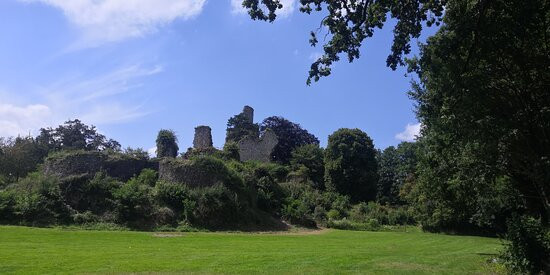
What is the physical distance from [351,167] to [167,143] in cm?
2456

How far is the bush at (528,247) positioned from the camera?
12445mm

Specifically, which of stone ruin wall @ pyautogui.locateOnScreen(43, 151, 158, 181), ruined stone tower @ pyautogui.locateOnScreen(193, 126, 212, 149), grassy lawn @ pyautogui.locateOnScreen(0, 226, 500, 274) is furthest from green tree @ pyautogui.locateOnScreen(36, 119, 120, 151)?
grassy lawn @ pyautogui.locateOnScreen(0, 226, 500, 274)

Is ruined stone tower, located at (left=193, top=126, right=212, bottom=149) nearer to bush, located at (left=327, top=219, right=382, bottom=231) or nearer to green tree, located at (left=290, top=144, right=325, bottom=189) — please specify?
green tree, located at (left=290, top=144, right=325, bottom=189)

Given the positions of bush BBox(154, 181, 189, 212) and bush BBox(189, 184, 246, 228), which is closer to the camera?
bush BBox(189, 184, 246, 228)

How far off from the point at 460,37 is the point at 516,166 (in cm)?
770

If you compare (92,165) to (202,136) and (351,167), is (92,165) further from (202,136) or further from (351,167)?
(351,167)

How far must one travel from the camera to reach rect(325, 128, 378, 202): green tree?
60219 mm

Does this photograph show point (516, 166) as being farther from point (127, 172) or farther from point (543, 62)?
point (127, 172)

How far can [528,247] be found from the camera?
499 inches

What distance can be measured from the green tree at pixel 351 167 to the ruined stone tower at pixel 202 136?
54.5 feet

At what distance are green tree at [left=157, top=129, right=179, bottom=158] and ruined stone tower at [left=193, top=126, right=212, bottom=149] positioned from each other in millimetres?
6268

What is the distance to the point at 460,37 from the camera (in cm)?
1037

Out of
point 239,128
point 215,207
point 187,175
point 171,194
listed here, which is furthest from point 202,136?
point 215,207

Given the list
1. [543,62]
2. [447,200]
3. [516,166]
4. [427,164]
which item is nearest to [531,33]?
[543,62]
